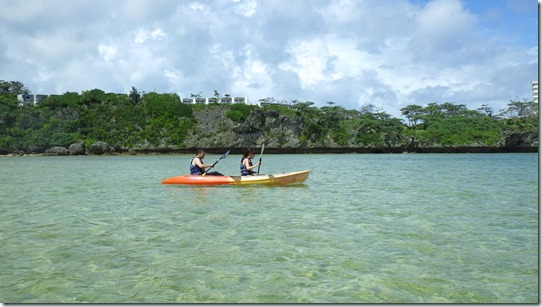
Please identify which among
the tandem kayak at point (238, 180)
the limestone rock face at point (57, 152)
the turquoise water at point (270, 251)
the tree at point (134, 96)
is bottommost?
the limestone rock face at point (57, 152)

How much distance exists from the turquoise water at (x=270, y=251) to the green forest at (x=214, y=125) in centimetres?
8702

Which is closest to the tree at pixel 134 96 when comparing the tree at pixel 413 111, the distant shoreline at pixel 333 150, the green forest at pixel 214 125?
the green forest at pixel 214 125

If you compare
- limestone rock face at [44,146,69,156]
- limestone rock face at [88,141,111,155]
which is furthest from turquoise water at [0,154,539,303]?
limestone rock face at [44,146,69,156]

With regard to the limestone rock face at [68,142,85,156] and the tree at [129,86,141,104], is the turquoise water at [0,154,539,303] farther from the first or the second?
the tree at [129,86,141,104]

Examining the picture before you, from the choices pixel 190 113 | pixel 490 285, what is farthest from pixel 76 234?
pixel 190 113

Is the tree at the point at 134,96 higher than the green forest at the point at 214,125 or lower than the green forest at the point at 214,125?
higher

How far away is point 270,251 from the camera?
26.6 feet

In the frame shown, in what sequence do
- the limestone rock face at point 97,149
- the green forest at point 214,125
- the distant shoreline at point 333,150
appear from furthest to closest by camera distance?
the green forest at point 214,125
the limestone rock face at point 97,149
the distant shoreline at point 333,150

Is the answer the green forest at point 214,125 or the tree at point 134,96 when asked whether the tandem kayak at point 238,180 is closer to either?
the green forest at point 214,125

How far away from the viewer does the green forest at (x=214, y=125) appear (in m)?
101

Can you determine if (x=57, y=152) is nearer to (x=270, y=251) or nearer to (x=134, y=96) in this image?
(x=134, y=96)

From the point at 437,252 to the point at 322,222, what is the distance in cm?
355

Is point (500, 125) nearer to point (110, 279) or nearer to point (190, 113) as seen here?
point (190, 113)

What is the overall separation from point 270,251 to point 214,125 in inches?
3980
